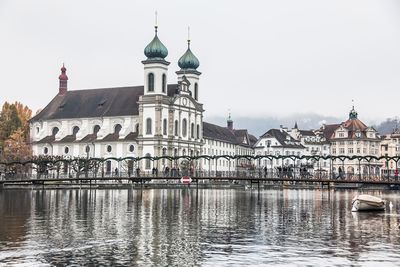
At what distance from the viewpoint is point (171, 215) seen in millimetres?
55000

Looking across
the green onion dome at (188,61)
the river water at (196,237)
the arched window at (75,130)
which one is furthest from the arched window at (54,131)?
the river water at (196,237)

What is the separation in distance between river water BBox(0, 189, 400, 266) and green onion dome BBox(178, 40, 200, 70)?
99.9 meters

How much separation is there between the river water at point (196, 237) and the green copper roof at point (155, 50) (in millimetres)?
85729

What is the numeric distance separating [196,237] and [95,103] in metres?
120

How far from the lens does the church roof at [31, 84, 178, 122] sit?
150750 mm

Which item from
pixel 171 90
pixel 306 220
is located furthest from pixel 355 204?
pixel 171 90

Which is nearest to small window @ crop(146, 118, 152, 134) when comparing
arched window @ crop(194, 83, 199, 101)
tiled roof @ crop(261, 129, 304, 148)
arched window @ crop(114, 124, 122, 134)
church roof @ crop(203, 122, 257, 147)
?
arched window @ crop(114, 124, 122, 134)

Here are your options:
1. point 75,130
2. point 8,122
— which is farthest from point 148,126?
point 8,122

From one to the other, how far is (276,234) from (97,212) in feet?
67.4

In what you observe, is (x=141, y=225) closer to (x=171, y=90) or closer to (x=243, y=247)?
(x=243, y=247)

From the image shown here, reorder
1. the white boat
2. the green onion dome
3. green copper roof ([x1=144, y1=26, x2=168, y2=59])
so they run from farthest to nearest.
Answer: the green onion dome → green copper roof ([x1=144, y1=26, x2=168, y2=59]) → the white boat

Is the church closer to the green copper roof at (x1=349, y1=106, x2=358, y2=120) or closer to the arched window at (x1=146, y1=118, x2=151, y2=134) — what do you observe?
the arched window at (x1=146, y1=118, x2=151, y2=134)

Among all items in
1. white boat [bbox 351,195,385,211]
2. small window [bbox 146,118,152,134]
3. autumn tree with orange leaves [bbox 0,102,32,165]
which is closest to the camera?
white boat [bbox 351,195,385,211]

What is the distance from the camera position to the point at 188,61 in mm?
157875
